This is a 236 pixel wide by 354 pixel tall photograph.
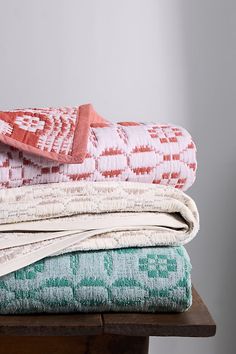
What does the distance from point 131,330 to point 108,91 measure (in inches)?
27.0

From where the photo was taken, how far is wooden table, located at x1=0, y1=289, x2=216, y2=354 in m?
0.64

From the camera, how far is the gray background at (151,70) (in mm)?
1224

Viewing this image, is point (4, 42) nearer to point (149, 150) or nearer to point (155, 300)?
point (149, 150)

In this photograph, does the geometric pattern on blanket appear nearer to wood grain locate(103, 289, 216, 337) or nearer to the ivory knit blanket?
the ivory knit blanket

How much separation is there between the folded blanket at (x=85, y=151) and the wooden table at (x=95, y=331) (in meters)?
0.14

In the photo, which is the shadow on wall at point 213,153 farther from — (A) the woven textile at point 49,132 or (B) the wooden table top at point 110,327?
(B) the wooden table top at point 110,327

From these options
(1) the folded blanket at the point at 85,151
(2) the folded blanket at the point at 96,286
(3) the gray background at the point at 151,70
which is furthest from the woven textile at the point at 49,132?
(3) the gray background at the point at 151,70

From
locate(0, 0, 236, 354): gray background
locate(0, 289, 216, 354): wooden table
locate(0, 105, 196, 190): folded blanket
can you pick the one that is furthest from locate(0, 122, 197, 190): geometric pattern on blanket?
locate(0, 0, 236, 354): gray background

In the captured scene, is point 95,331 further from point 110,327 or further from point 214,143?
point 214,143

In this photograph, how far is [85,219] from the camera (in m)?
0.70

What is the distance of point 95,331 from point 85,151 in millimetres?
170

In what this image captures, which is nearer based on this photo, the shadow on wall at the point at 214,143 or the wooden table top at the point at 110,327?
the wooden table top at the point at 110,327

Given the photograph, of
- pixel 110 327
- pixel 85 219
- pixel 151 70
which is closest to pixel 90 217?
pixel 85 219

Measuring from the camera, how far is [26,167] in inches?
28.1
